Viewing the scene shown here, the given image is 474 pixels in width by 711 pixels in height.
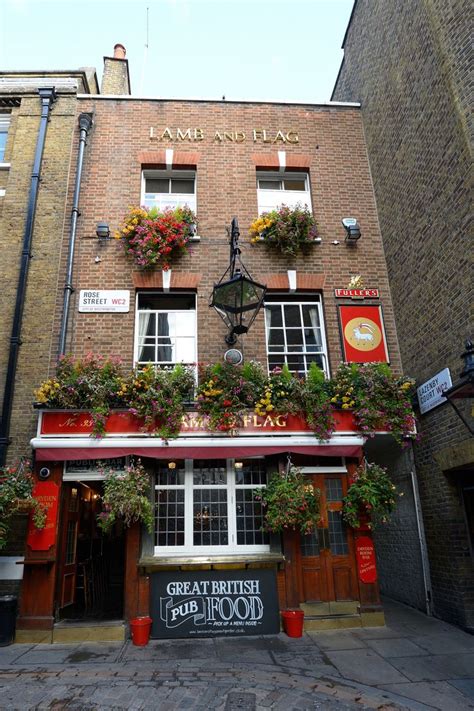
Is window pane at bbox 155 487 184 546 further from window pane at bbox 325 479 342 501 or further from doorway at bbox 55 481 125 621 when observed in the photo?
window pane at bbox 325 479 342 501

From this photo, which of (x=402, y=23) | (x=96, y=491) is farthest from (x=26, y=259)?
(x=402, y=23)

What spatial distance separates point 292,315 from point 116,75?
907cm

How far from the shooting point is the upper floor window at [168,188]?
10.9 meters

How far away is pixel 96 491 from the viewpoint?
11867 mm

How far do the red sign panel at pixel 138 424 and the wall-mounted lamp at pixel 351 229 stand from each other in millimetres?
4288

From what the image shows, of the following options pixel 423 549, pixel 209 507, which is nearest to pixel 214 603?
pixel 209 507

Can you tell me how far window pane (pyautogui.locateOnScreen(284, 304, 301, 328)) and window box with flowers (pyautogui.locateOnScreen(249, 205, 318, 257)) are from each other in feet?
3.82

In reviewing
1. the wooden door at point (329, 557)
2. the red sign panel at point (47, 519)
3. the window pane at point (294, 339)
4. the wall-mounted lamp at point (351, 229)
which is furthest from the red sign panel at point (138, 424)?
the wall-mounted lamp at point (351, 229)

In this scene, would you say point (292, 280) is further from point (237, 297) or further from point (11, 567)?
point (11, 567)

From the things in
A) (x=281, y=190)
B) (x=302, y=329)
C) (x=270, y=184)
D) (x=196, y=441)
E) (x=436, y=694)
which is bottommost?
(x=436, y=694)

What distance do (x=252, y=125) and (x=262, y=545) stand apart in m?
9.72

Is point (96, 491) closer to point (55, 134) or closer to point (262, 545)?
point (262, 545)

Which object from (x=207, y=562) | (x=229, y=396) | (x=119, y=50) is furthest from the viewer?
(x=119, y=50)

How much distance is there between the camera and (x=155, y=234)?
31.9ft
